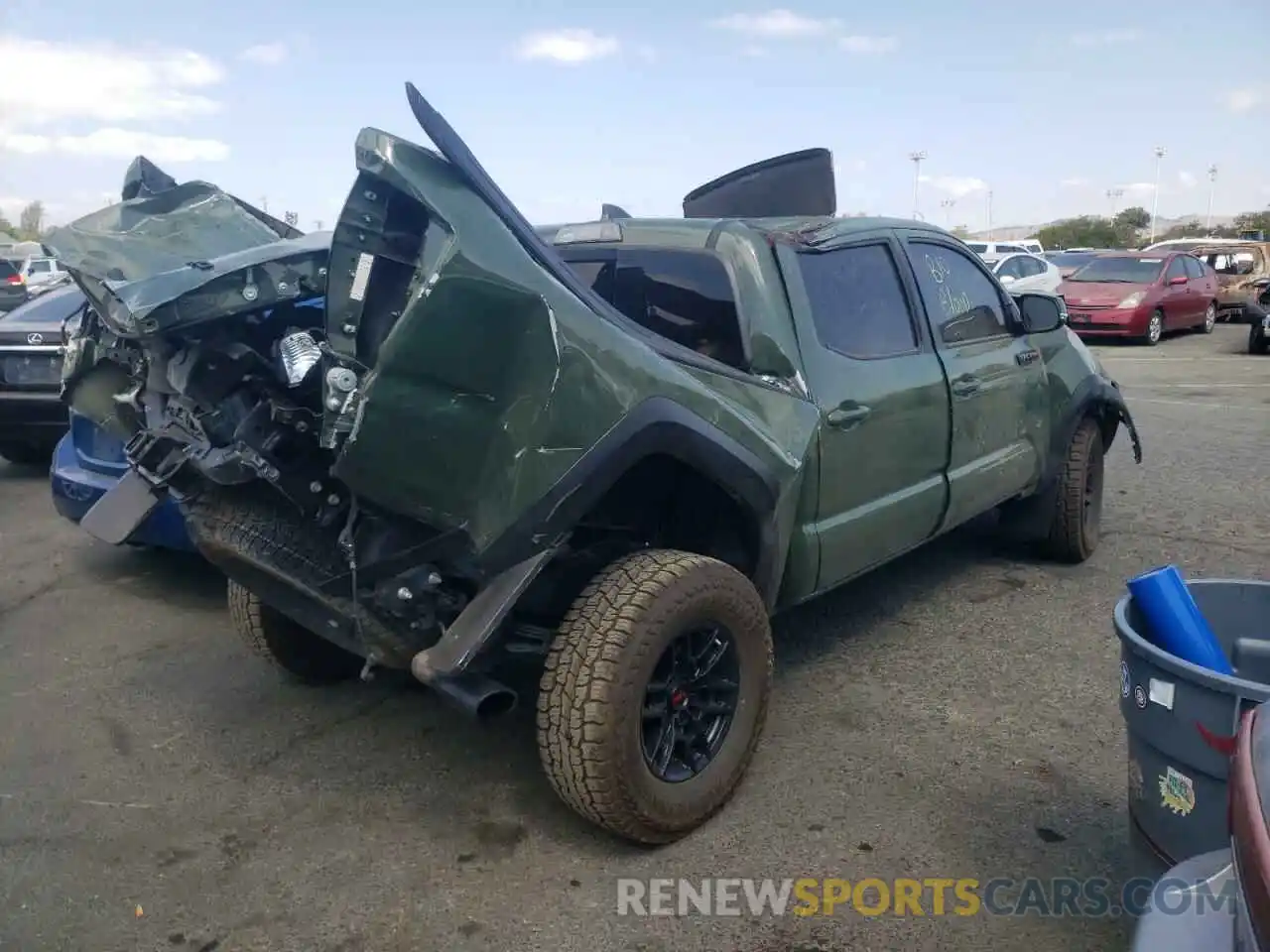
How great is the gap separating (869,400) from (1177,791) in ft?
6.23

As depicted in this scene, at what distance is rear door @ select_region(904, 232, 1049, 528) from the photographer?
4527 mm

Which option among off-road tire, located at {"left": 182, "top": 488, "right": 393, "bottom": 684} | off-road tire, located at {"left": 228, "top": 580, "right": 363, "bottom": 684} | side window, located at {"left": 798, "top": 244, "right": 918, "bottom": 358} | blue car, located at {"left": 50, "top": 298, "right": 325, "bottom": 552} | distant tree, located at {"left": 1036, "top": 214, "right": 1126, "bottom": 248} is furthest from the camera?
distant tree, located at {"left": 1036, "top": 214, "right": 1126, "bottom": 248}

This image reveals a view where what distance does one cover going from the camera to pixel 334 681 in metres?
4.34

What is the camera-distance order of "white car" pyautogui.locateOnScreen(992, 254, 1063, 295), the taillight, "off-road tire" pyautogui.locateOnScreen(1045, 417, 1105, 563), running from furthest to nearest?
"white car" pyautogui.locateOnScreen(992, 254, 1063, 295) < "off-road tire" pyautogui.locateOnScreen(1045, 417, 1105, 563) < the taillight

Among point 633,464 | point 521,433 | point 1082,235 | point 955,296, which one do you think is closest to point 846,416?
point 633,464

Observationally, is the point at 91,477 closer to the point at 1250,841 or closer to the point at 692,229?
the point at 692,229

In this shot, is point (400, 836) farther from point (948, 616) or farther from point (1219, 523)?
point (1219, 523)

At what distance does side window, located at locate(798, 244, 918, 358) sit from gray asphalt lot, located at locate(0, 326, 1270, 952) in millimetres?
1318

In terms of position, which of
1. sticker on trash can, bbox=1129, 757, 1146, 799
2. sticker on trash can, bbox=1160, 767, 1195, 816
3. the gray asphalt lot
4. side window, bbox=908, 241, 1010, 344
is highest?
side window, bbox=908, 241, 1010, 344

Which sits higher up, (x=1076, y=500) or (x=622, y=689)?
(x=622, y=689)

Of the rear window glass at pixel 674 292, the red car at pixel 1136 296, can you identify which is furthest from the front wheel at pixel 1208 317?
the rear window glass at pixel 674 292

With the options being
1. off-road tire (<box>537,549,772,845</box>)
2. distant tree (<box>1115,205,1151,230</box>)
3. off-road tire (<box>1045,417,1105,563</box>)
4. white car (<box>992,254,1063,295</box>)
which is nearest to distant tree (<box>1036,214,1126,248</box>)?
distant tree (<box>1115,205,1151,230</box>)

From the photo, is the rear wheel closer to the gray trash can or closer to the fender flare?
the fender flare

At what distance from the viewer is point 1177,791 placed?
2.28 metres
